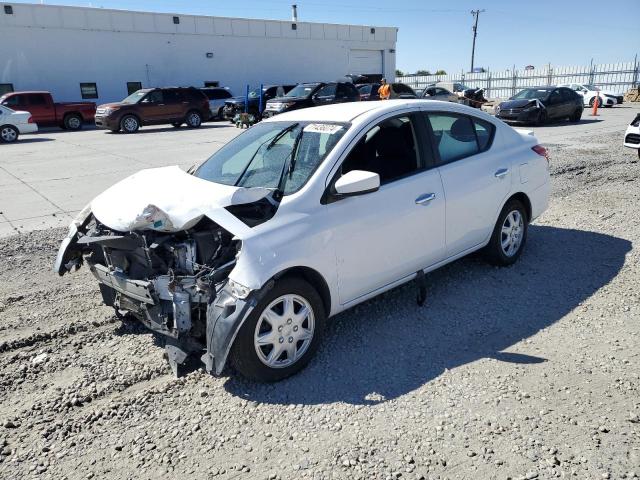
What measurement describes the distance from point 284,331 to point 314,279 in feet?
1.34

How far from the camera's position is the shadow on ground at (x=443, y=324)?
11.3 feet

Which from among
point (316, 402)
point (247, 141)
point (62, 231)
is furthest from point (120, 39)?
point (316, 402)

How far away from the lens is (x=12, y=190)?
9.99 metres

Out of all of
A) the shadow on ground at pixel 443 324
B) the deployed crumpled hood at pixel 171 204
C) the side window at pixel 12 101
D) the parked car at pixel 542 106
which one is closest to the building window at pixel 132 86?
the side window at pixel 12 101

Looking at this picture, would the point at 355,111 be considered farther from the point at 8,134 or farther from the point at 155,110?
the point at 155,110

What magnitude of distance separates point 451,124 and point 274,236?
227cm

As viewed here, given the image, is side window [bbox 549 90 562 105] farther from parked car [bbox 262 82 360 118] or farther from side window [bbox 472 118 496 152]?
side window [bbox 472 118 496 152]

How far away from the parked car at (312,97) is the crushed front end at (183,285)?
17.6 meters

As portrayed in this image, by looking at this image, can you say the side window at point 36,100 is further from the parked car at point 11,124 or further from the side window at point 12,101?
the parked car at point 11,124

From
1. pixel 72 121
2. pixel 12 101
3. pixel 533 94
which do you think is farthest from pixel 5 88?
pixel 533 94

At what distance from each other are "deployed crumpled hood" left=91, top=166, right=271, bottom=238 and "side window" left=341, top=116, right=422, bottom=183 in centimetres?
90

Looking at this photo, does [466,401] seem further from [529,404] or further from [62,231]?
A: [62,231]

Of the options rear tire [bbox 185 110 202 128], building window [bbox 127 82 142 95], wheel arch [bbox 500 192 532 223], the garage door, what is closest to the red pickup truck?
rear tire [bbox 185 110 202 128]

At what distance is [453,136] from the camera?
15.3 feet
